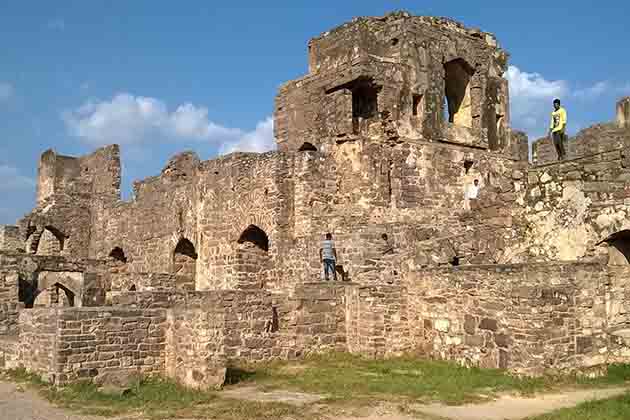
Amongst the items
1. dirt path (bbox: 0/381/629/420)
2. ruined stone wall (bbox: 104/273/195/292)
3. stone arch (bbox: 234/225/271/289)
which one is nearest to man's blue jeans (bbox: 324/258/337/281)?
stone arch (bbox: 234/225/271/289)

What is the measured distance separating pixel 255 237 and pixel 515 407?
11380 millimetres

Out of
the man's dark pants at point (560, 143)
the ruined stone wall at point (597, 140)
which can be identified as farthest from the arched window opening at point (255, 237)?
the ruined stone wall at point (597, 140)

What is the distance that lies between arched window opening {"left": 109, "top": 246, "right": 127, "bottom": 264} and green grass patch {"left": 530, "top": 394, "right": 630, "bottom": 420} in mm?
20661

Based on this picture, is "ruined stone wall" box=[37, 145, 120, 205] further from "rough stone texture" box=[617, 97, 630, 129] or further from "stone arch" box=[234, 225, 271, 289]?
"rough stone texture" box=[617, 97, 630, 129]

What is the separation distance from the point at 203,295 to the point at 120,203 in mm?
15528

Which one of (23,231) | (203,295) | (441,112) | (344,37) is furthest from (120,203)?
(203,295)

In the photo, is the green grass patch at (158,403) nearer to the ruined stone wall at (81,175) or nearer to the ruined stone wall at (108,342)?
the ruined stone wall at (108,342)

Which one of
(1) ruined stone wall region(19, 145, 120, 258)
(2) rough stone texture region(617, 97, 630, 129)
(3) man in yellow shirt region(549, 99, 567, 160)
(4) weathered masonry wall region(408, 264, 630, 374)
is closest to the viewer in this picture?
(4) weathered masonry wall region(408, 264, 630, 374)

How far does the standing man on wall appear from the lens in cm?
1503

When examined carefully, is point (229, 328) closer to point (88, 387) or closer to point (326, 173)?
point (88, 387)

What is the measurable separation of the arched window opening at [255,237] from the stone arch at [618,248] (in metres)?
9.05

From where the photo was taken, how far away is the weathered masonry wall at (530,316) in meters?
10.0

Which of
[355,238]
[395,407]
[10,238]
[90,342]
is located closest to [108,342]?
[90,342]

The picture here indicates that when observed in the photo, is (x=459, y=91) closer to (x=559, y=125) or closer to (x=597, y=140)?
(x=597, y=140)
